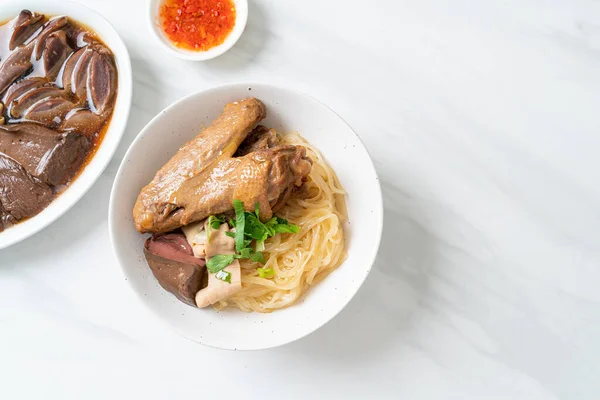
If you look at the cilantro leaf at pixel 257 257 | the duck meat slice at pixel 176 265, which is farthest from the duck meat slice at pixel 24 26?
the cilantro leaf at pixel 257 257

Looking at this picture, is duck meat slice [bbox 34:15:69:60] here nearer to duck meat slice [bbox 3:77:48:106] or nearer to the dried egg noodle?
duck meat slice [bbox 3:77:48:106]

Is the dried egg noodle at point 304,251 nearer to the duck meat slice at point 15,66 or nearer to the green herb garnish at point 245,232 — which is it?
the green herb garnish at point 245,232

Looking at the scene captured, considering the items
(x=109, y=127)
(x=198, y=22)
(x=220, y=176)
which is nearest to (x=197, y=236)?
(x=220, y=176)

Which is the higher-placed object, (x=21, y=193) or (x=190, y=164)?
(x=190, y=164)

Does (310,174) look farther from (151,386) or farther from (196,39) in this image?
(151,386)

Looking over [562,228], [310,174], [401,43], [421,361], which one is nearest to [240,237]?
[310,174]

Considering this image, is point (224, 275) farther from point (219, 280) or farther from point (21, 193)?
point (21, 193)
